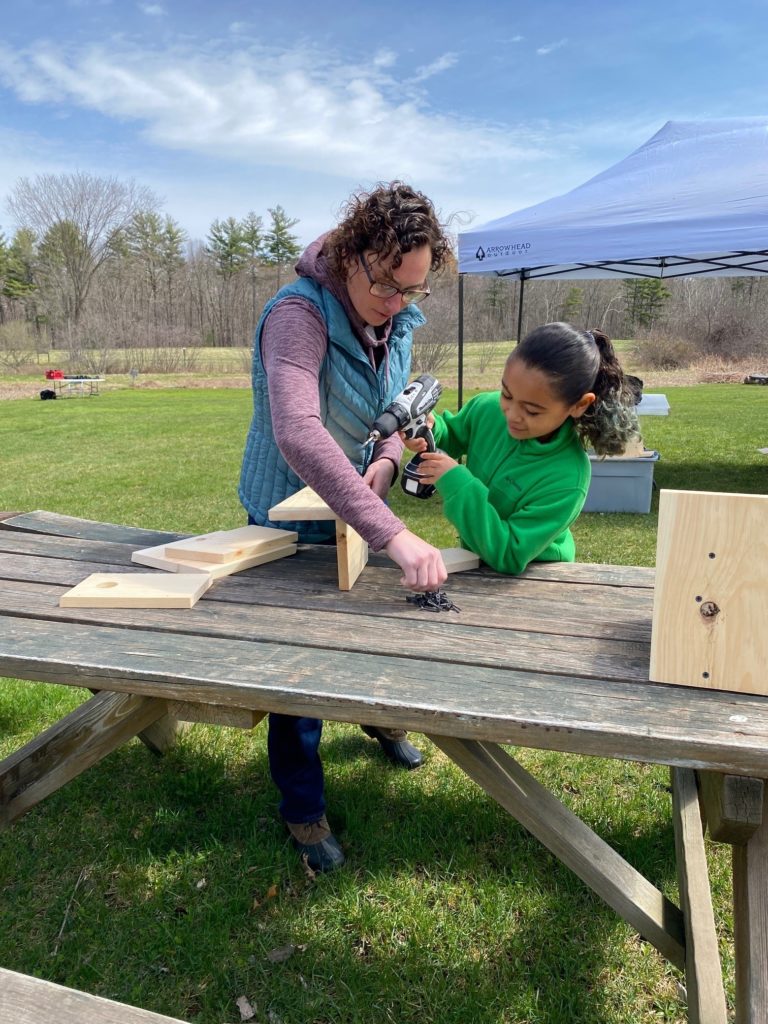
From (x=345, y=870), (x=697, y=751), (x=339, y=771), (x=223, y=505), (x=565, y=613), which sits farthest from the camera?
(x=223, y=505)

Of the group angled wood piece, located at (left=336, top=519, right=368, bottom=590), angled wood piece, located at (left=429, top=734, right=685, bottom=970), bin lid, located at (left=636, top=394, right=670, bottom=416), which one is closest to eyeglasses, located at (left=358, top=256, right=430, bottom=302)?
angled wood piece, located at (left=336, top=519, right=368, bottom=590)

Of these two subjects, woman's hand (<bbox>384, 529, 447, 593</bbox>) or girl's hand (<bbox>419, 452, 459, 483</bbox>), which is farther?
girl's hand (<bbox>419, 452, 459, 483</bbox>)

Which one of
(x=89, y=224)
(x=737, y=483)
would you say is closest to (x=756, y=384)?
(x=737, y=483)

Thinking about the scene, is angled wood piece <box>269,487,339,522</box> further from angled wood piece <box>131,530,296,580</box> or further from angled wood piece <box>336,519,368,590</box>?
angled wood piece <box>131,530,296,580</box>

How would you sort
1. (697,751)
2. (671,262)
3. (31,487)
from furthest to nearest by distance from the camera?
(671,262) < (31,487) < (697,751)

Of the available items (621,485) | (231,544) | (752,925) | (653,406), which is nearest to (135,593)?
(231,544)

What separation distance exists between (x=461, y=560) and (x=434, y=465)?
0.30 meters

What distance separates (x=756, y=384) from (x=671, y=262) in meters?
15.0

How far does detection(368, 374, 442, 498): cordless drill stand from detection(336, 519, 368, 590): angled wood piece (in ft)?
0.82

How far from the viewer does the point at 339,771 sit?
297 centimetres

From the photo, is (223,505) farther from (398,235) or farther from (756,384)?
(756,384)

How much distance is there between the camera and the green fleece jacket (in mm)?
2004

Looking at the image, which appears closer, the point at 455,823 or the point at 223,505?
the point at 455,823

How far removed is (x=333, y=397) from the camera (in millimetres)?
2164
